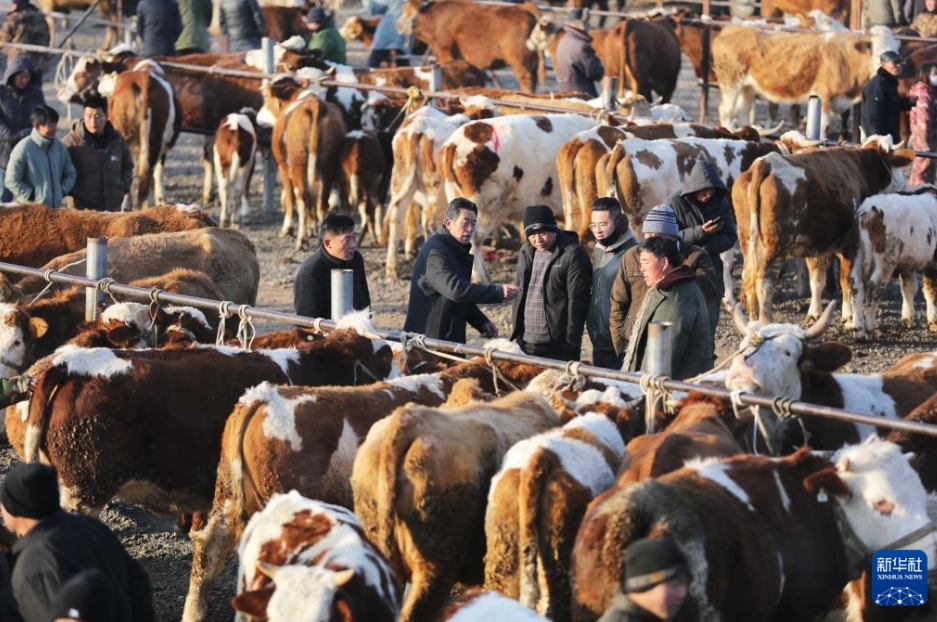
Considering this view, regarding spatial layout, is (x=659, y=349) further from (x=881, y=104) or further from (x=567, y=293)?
(x=881, y=104)

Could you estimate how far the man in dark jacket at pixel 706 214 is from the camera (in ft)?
32.7

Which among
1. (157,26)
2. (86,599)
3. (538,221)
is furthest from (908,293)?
(157,26)

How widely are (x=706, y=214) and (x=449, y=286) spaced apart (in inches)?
90.2

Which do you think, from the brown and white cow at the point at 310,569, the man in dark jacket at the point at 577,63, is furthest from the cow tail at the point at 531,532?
the man in dark jacket at the point at 577,63

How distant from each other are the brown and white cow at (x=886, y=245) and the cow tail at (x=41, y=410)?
7.61 m

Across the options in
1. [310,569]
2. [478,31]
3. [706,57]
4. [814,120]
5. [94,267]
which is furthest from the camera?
[478,31]

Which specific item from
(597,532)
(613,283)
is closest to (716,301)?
(613,283)

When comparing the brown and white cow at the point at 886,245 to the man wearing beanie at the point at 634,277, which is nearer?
the man wearing beanie at the point at 634,277

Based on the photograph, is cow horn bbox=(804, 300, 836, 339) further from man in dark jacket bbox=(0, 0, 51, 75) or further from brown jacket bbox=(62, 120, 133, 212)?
man in dark jacket bbox=(0, 0, 51, 75)

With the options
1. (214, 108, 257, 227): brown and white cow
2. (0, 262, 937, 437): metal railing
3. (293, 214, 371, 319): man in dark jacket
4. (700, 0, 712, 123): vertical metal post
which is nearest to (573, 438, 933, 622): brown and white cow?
(0, 262, 937, 437): metal railing

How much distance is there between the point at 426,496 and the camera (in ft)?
18.6

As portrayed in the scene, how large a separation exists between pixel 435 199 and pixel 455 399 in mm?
7981

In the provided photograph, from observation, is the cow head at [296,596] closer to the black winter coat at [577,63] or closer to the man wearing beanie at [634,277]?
the man wearing beanie at [634,277]

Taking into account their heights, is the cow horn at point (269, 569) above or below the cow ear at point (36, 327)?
below
